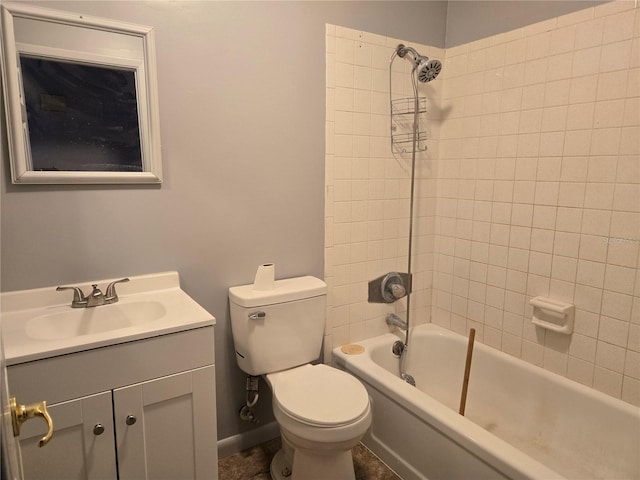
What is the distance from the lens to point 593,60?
1681 millimetres

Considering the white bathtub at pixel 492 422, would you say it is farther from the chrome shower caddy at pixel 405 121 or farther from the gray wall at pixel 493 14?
the gray wall at pixel 493 14

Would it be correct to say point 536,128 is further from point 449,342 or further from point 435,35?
point 449,342

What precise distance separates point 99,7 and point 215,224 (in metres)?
0.87

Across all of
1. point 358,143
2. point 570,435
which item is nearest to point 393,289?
point 358,143

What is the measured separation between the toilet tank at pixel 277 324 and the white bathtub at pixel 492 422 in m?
0.30

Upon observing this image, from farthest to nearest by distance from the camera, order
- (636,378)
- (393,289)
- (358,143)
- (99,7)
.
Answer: (393,289) → (358,143) → (636,378) → (99,7)

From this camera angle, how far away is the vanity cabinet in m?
1.17

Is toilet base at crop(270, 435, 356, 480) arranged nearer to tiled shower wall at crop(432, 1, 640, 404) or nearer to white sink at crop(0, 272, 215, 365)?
white sink at crop(0, 272, 215, 365)

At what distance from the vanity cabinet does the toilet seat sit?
11.7 inches

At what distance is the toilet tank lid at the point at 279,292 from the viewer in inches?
68.1

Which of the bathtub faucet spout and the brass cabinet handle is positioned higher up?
the brass cabinet handle

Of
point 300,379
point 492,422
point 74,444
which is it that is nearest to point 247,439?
point 300,379

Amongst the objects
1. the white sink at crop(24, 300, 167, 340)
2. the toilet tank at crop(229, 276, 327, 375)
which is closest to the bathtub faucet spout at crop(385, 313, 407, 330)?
the toilet tank at crop(229, 276, 327, 375)

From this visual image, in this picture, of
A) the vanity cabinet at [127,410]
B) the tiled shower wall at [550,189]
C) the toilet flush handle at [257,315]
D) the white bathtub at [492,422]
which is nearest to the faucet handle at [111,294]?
the vanity cabinet at [127,410]
